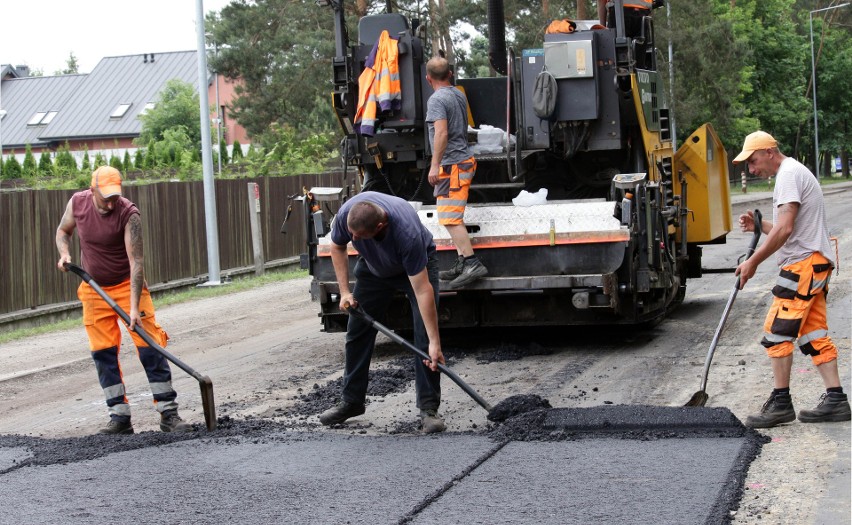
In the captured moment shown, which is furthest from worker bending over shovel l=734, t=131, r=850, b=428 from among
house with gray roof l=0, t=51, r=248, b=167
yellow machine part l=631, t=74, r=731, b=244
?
house with gray roof l=0, t=51, r=248, b=167

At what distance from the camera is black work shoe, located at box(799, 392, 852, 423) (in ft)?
20.7

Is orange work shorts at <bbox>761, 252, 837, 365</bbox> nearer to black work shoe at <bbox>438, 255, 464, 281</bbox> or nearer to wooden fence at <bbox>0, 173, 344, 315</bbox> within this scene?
black work shoe at <bbox>438, 255, 464, 281</bbox>

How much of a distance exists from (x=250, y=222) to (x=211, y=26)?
41.1ft

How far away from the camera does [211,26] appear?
98.8ft

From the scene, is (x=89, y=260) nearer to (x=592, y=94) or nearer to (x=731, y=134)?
(x=592, y=94)

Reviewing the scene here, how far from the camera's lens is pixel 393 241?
6.44 metres

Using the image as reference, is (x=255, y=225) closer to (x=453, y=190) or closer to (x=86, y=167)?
(x=86, y=167)

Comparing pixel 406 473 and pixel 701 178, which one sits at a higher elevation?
pixel 701 178

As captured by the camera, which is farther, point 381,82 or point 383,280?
point 381,82

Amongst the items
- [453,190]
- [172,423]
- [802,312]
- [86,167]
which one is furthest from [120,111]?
[802,312]

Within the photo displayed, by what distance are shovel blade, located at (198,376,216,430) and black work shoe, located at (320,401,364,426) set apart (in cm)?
66

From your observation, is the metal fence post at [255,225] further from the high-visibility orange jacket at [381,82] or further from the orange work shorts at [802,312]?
the orange work shorts at [802,312]

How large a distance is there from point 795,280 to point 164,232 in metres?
12.1

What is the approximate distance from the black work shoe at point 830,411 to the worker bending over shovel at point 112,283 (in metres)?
3.65
